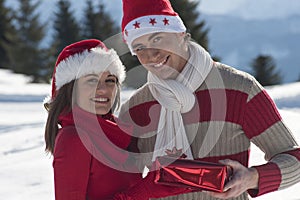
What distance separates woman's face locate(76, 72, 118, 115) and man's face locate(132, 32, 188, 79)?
27cm

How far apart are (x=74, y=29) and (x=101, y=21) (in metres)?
1.52

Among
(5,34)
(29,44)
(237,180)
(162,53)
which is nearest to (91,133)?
(162,53)

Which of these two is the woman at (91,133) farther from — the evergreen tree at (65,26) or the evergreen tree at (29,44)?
the evergreen tree at (65,26)

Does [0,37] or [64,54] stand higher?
[64,54]

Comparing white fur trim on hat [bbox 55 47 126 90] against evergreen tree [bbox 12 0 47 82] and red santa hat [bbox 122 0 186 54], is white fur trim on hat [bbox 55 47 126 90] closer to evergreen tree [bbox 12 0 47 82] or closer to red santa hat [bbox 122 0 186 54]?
red santa hat [bbox 122 0 186 54]

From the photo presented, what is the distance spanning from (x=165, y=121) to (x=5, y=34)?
2475 cm

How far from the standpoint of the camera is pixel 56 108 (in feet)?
7.61

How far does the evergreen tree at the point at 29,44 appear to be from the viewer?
82.6ft

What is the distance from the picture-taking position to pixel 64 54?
Result: 8.04 feet

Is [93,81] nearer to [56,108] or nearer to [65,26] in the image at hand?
[56,108]

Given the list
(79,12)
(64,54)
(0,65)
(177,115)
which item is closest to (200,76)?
(177,115)

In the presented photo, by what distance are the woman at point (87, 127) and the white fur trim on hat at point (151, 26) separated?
0.27 m

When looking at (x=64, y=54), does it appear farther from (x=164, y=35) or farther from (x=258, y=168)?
(x=258, y=168)

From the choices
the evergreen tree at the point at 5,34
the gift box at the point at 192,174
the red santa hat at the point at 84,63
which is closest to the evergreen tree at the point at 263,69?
the evergreen tree at the point at 5,34
